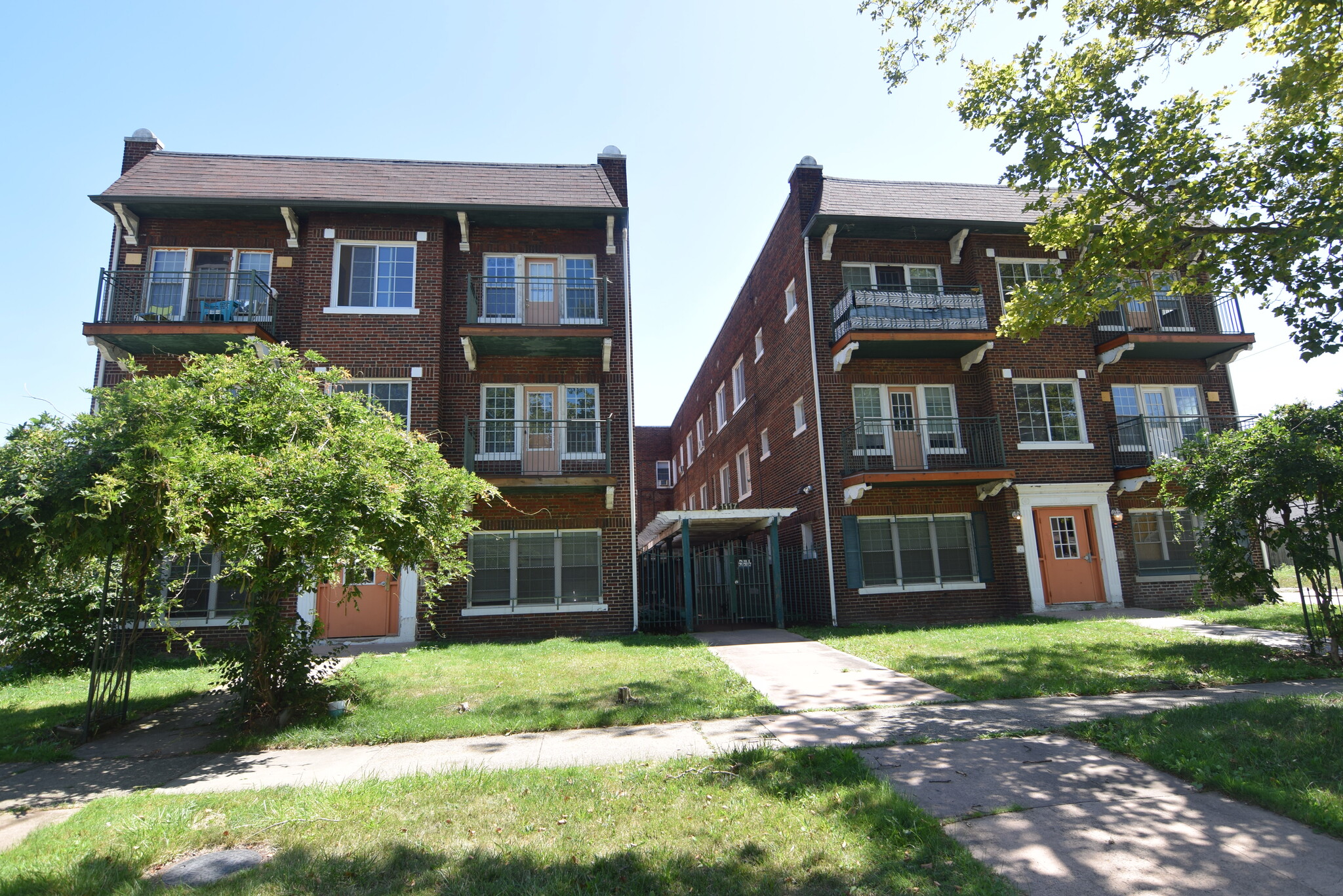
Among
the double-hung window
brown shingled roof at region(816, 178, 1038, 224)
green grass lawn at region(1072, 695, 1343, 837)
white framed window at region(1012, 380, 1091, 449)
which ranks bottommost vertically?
green grass lawn at region(1072, 695, 1343, 837)

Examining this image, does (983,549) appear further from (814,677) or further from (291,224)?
(291,224)

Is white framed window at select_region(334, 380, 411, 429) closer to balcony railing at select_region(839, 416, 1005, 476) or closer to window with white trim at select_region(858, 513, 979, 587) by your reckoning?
balcony railing at select_region(839, 416, 1005, 476)

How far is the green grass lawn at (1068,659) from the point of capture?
7.94 m

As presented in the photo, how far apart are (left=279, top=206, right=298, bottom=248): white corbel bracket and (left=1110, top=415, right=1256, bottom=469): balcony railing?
64.5ft

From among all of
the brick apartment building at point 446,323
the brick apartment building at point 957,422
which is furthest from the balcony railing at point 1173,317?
the brick apartment building at point 446,323

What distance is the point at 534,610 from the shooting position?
48.7 ft

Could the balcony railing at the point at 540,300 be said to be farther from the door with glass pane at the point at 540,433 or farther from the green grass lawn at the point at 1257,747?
the green grass lawn at the point at 1257,747

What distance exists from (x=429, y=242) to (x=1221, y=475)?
50.6 ft

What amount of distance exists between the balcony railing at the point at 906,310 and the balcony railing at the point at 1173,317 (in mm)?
3653

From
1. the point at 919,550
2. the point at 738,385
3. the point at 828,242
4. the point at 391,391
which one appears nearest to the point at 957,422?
the point at 919,550

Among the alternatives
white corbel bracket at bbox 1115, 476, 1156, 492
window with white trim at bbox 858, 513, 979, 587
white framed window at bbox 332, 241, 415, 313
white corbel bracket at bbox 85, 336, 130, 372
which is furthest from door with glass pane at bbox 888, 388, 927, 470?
white corbel bracket at bbox 85, 336, 130, 372

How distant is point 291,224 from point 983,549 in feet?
56.9

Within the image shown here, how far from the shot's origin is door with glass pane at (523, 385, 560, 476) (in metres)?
15.1

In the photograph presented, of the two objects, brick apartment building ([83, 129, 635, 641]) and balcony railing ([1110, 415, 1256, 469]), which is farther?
balcony railing ([1110, 415, 1256, 469])
